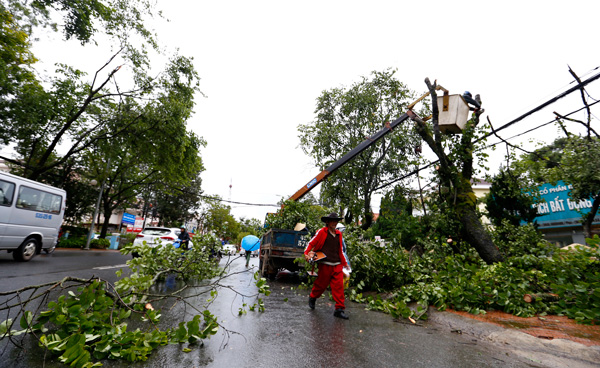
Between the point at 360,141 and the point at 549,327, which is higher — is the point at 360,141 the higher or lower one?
the higher one

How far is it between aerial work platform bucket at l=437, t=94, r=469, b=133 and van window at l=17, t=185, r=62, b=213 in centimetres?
1218

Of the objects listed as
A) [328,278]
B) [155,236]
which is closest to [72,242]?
[155,236]

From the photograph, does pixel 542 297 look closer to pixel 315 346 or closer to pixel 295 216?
pixel 315 346

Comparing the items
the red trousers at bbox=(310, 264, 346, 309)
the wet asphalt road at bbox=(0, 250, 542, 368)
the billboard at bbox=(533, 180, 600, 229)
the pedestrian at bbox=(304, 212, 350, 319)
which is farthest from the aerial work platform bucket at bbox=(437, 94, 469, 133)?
the billboard at bbox=(533, 180, 600, 229)

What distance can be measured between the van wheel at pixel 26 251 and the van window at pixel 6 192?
1550 mm

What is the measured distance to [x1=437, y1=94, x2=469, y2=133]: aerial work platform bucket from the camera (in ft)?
24.8

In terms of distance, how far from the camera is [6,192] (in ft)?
28.3

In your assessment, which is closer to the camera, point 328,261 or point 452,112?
point 328,261

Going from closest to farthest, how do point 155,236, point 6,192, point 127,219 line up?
point 6,192, point 155,236, point 127,219

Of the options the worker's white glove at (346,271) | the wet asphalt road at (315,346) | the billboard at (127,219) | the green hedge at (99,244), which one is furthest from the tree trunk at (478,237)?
the billboard at (127,219)

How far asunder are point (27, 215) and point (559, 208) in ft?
88.1

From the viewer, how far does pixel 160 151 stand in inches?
577

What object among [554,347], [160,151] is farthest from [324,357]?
[160,151]

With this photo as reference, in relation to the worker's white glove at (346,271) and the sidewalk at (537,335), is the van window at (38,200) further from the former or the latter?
the sidewalk at (537,335)
